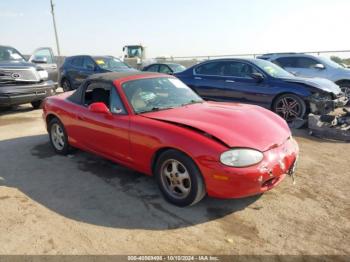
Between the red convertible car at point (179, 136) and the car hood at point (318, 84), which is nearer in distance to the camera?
the red convertible car at point (179, 136)

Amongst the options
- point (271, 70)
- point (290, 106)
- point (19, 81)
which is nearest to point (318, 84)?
point (290, 106)

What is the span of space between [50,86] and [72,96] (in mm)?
5012

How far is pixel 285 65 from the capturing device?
12148 millimetres

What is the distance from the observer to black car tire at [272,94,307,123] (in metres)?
7.50

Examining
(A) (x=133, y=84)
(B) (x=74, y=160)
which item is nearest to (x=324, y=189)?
(A) (x=133, y=84)

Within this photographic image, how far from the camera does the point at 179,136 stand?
141 inches

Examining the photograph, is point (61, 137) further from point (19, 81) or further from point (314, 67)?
point (314, 67)

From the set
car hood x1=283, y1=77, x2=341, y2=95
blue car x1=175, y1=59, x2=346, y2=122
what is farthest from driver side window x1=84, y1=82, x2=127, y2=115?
car hood x1=283, y1=77, x2=341, y2=95

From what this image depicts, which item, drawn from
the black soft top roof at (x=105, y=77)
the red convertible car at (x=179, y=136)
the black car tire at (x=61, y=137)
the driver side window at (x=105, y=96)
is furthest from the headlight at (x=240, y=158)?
the black car tire at (x=61, y=137)

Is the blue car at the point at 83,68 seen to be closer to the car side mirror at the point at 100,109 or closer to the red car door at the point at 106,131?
the red car door at the point at 106,131

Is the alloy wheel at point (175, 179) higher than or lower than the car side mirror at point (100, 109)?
lower

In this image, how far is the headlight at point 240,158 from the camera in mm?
3350

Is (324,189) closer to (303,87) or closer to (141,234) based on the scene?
(141,234)

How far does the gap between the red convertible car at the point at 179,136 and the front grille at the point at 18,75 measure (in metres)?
4.50
